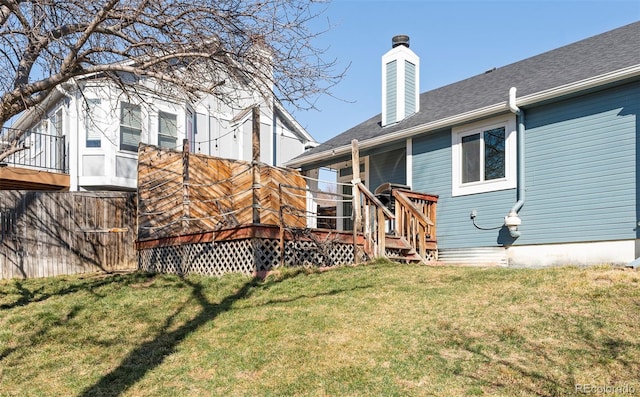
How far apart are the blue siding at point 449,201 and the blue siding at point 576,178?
21mm

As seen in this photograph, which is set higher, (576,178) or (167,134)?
(167,134)

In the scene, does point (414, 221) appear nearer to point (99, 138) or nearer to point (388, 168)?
point (388, 168)

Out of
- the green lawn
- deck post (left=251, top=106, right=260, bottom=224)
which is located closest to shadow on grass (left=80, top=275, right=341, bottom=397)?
the green lawn

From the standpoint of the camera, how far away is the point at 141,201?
11398mm

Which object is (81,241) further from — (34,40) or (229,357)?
(229,357)

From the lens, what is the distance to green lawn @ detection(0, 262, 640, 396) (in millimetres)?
4340

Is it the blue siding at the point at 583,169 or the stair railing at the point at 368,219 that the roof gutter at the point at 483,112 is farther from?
the stair railing at the point at 368,219

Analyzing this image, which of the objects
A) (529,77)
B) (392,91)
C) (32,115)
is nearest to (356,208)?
(529,77)

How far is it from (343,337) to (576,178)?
6084 mm

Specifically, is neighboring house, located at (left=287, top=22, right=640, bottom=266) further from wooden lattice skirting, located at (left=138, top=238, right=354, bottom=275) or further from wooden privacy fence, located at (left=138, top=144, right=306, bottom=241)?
wooden privacy fence, located at (left=138, top=144, right=306, bottom=241)

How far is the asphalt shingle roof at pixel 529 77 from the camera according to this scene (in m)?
9.63

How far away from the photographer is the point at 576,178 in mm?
9336

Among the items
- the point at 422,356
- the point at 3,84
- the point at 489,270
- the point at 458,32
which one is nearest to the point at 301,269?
the point at 489,270

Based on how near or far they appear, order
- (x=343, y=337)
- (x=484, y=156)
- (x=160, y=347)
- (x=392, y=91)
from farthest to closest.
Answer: (x=392, y=91) → (x=484, y=156) → (x=160, y=347) → (x=343, y=337)
